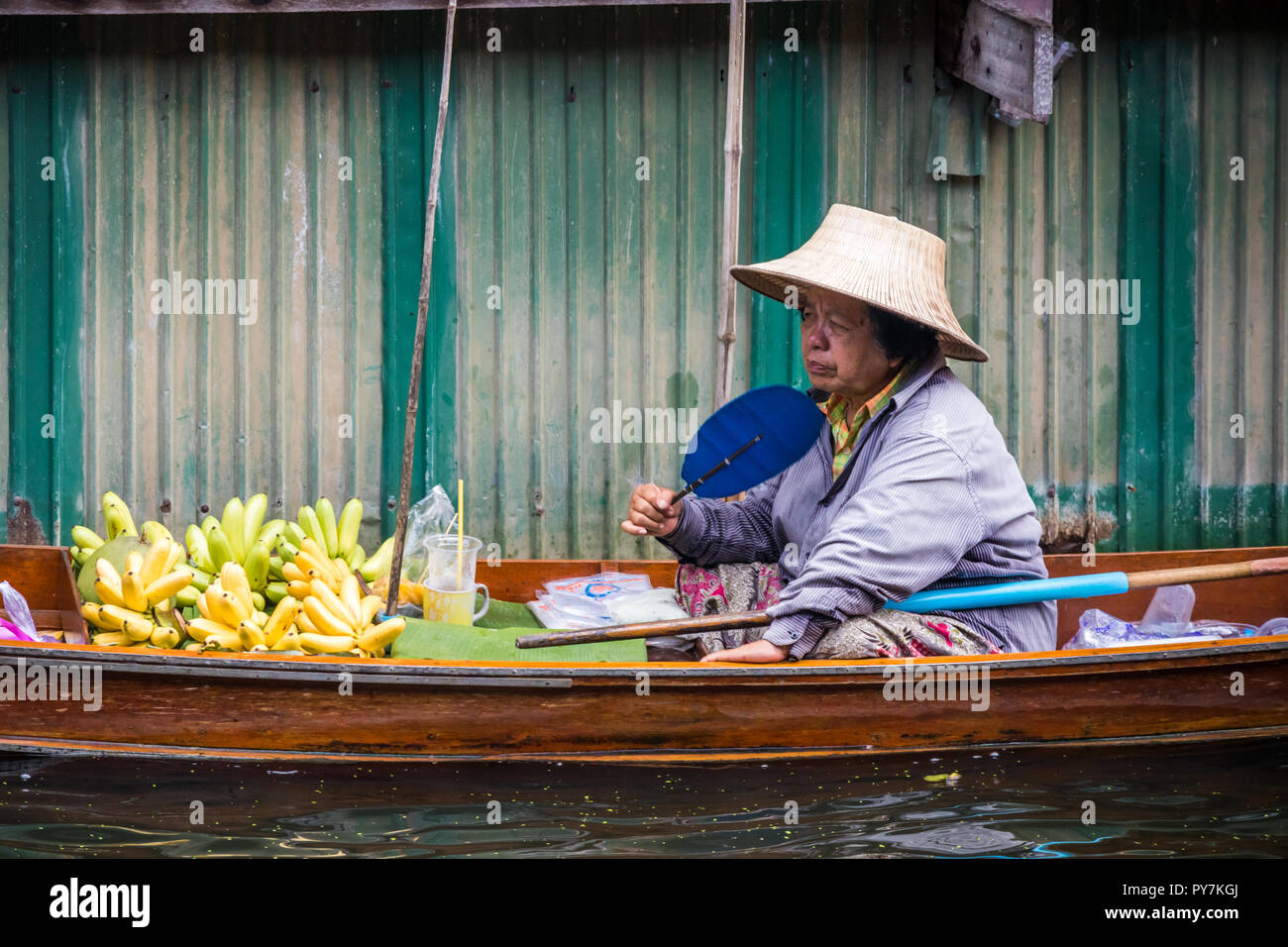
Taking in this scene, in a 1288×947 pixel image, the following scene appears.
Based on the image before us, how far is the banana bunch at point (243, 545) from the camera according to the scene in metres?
4.88

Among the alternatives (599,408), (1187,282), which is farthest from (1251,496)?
(599,408)

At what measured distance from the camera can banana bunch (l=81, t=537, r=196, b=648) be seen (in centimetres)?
442

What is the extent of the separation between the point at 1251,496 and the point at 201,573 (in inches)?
182

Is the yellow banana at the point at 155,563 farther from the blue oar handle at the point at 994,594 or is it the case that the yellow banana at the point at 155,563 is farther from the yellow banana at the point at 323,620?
the blue oar handle at the point at 994,594

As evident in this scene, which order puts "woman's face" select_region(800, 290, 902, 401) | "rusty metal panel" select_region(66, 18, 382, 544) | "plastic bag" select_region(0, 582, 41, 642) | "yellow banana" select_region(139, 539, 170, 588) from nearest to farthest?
1. "woman's face" select_region(800, 290, 902, 401)
2. "plastic bag" select_region(0, 582, 41, 642)
3. "yellow banana" select_region(139, 539, 170, 588)
4. "rusty metal panel" select_region(66, 18, 382, 544)

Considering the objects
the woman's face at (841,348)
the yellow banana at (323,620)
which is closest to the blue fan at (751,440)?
→ the woman's face at (841,348)

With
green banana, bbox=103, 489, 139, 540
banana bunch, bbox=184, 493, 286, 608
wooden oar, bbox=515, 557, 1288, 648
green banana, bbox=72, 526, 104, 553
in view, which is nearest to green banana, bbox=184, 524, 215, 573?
banana bunch, bbox=184, 493, 286, 608

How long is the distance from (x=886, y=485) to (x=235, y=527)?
262 cm

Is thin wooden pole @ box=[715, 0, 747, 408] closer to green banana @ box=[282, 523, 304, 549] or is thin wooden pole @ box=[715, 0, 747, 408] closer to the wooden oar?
the wooden oar

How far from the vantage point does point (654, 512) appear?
4.42 meters

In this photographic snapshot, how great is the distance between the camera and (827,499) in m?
4.25

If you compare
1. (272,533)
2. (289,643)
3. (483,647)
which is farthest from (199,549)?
(483,647)

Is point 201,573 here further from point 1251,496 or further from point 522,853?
A: point 1251,496

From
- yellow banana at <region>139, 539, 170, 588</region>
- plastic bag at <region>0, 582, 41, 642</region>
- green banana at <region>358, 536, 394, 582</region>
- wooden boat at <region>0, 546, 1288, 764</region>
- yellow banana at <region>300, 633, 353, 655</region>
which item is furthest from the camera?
green banana at <region>358, 536, 394, 582</region>
